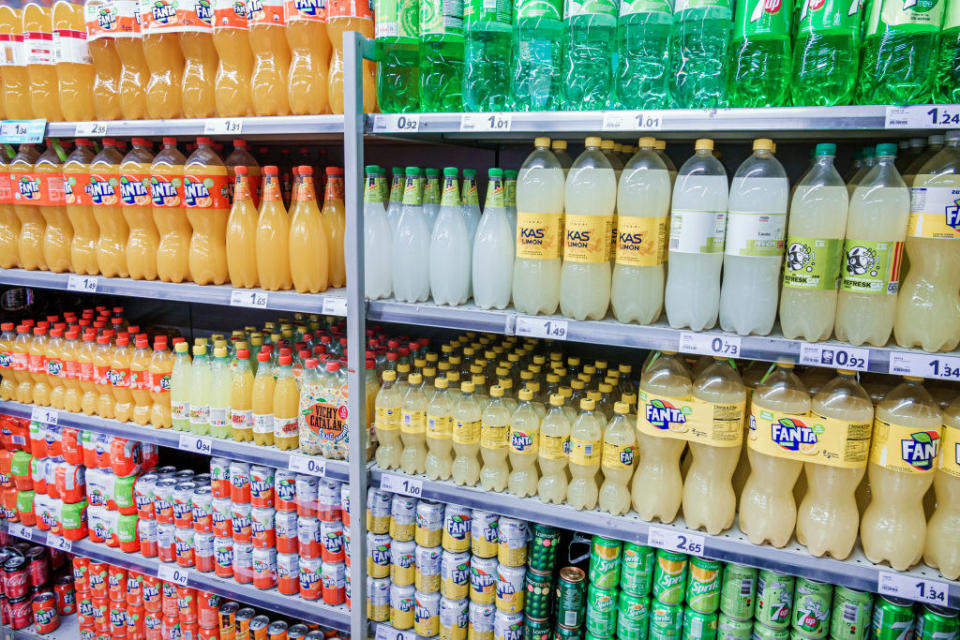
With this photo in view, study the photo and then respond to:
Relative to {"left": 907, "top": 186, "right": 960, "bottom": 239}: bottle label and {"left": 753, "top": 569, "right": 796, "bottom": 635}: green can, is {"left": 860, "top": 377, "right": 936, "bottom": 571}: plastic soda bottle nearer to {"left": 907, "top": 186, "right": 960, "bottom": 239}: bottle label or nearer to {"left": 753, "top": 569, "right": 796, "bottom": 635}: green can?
{"left": 753, "top": 569, "right": 796, "bottom": 635}: green can

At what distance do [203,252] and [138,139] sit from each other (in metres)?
0.48

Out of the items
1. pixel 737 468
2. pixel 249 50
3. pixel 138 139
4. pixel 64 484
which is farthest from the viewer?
pixel 64 484

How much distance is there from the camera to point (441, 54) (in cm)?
178

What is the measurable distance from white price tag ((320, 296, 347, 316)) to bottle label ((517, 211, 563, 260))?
0.54 m

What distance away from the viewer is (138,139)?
215 cm

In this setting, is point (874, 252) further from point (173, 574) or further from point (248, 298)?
point (173, 574)

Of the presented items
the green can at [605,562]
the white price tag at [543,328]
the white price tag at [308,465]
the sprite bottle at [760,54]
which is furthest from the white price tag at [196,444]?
the sprite bottle at [760,54]

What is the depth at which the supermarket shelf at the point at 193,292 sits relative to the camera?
6.10ft

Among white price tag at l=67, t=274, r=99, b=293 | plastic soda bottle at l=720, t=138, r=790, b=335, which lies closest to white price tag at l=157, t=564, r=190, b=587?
white price tag at l=67, t=274, r=99, b=293

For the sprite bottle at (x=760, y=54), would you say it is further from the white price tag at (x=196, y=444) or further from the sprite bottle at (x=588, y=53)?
the white price tag at (x=196, y=444)

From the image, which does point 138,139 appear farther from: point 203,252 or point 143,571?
point 143,571

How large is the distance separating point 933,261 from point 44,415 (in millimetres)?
2933

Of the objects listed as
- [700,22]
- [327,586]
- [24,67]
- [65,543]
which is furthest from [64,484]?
[700,22]

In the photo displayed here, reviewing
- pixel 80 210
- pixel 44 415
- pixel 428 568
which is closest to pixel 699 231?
pixel 428 568
